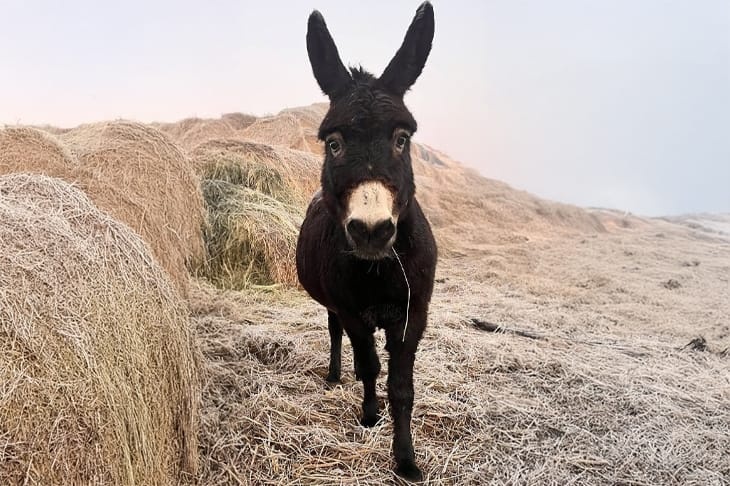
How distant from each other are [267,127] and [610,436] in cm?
1221

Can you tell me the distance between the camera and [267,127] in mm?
13641

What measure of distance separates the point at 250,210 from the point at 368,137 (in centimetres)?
537

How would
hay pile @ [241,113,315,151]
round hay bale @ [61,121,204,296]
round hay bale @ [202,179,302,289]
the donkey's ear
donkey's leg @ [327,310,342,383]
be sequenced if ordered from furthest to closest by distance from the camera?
hay pile @ [241,113,315,151] → round hay bale @ [202,179,302,289] → round hay bale @ [61,121,204,296] → donkey's leg @ [327,310,342,383] → the donkey's ear

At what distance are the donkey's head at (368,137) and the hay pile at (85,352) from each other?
1020mm

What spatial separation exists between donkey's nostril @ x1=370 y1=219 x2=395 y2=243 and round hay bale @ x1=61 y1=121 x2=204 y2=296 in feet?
10.7

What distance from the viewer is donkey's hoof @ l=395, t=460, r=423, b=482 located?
2.55m

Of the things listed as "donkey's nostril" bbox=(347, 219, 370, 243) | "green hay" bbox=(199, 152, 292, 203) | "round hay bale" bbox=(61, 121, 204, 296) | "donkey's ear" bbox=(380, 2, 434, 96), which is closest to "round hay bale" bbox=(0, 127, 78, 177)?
"round hay bale" bbox=(61, 121, 204, 296)

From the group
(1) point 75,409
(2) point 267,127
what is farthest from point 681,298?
(2) point 267,127

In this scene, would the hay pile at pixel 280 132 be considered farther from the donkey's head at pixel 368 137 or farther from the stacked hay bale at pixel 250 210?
the donkey's head at pixel 368 137

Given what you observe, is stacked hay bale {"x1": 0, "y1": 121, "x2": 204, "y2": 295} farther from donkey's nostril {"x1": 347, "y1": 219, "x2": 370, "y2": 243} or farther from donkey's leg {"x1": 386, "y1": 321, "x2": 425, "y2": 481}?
donkey's nostril {"x1": 347, "y1": 219, "x2": 370, "y2": 243}

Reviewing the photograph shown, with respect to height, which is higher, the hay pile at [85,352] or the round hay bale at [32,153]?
the round hay bale at [32,153]

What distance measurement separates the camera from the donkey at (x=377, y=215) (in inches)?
82.3

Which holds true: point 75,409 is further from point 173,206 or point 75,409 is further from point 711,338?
point 711,338

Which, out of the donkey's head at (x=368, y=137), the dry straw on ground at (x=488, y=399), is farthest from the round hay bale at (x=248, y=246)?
the donkey's head at (x=368, y=137)
